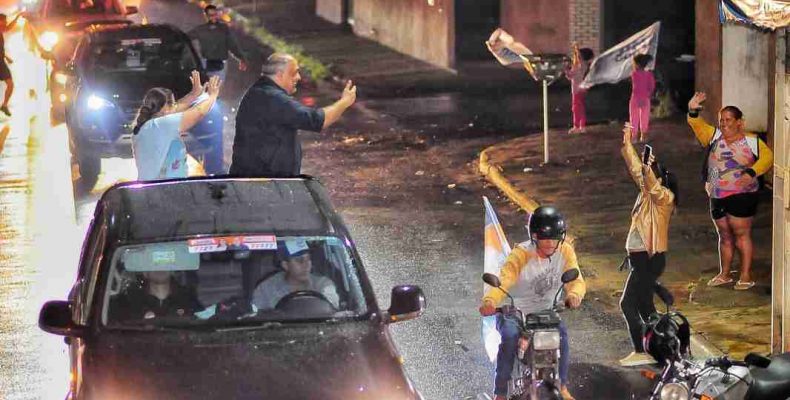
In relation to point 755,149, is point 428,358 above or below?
below

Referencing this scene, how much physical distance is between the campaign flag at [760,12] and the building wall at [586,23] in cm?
1701

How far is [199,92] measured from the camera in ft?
40.9

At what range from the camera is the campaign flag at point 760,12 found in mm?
10191

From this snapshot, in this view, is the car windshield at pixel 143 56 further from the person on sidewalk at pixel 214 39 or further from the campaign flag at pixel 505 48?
the person on sidewalk at pixel 214 39

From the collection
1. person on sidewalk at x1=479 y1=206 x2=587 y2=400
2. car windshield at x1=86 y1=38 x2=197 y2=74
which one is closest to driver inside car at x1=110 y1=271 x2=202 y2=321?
person on sidewalk at x1=479 y1=206 x2=587 y2=400

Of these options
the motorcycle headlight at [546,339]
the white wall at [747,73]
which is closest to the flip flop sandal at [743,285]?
the motorcycle headlight at [546,339]

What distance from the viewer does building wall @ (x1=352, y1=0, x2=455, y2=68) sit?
3127 cm

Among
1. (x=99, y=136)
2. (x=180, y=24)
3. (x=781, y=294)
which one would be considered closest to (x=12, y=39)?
(x=180, y=24)

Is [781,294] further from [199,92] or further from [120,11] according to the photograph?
[120,11]

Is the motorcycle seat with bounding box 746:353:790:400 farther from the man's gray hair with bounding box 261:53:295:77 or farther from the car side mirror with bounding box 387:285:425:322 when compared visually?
the man's gray hair with bounding box 261:53:295:77

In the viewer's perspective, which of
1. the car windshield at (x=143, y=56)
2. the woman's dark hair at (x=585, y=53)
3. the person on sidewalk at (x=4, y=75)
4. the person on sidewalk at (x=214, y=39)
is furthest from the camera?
the person on sidewalk at (x=214, y=39)

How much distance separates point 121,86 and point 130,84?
0.25 meters

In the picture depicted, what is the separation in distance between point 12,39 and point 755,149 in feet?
86.4

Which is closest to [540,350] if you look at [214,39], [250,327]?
[250,327]
